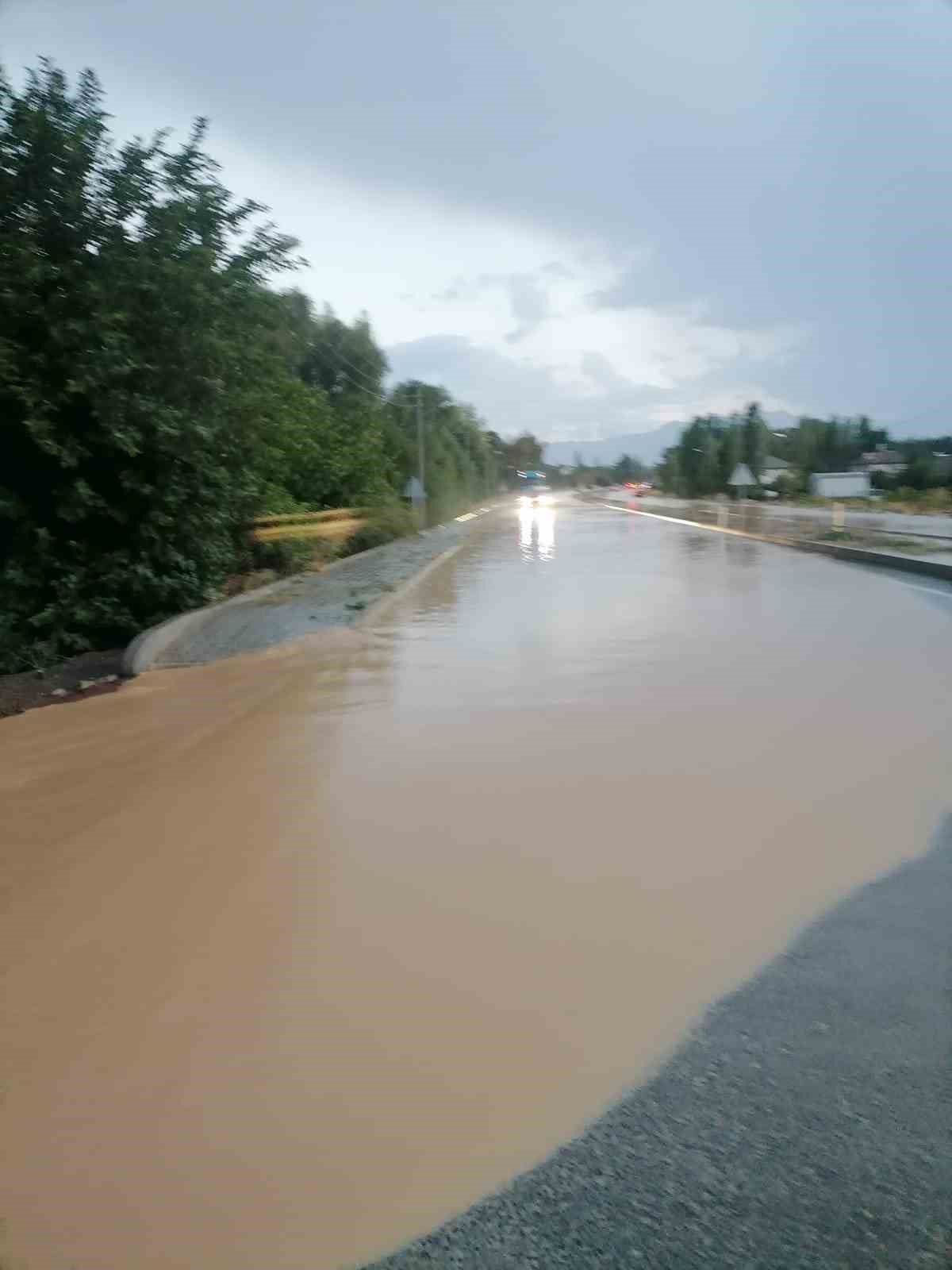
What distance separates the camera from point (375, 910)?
16.3ft

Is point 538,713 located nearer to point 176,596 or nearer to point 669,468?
point 176,596

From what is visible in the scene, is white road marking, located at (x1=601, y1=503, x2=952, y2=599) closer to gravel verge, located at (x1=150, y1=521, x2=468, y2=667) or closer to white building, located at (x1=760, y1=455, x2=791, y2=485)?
gravel verge, located at (x1=150, y1=521, x2=468, y2=667)

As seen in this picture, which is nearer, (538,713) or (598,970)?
(598,970)

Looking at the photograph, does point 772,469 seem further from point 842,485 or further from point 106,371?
point 106,371

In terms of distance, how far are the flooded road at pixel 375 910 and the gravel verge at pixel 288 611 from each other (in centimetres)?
102

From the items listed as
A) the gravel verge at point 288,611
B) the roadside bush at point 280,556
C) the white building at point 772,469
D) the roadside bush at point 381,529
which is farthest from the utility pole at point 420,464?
the white building at point 772,469

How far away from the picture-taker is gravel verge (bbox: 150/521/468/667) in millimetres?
12172

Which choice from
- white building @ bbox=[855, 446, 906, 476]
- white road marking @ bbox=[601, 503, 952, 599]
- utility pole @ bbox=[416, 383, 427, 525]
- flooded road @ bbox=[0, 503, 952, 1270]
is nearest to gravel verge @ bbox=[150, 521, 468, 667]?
flooded road @ bbox=[0, 503, 952, 1270]

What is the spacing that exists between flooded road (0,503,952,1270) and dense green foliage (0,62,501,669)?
2704 mm

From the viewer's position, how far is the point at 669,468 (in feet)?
444

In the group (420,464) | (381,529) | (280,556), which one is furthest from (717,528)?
(280,556)

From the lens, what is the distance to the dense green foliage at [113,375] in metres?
12.0

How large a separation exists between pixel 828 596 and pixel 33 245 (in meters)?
11.9

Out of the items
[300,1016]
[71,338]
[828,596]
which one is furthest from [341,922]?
[828,596]
